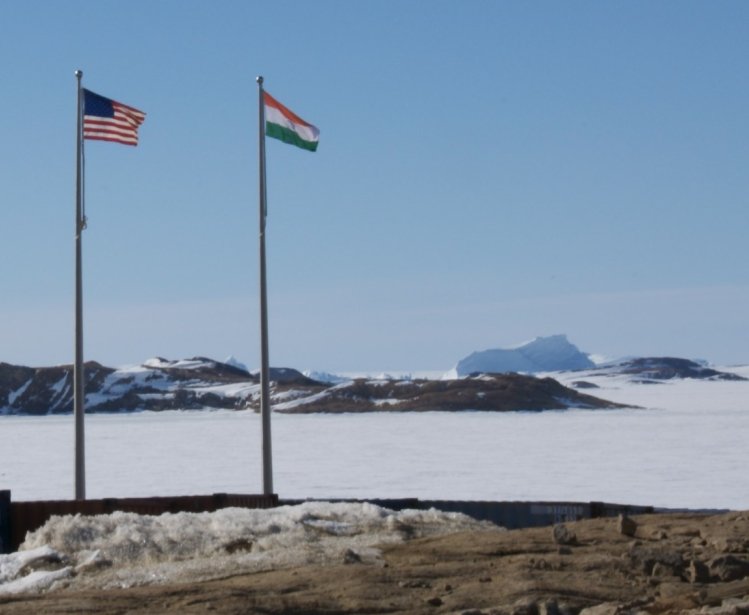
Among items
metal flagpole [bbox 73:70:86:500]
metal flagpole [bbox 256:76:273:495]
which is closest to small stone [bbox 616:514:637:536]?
metal flagpole [bbox 256:76:273:495]

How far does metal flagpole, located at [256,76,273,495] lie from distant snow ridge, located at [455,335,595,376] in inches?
5680

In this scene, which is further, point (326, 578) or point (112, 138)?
point (112, 138)

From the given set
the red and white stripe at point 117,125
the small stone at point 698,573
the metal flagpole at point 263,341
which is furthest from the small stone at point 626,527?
the red and white stripe at point 117,125

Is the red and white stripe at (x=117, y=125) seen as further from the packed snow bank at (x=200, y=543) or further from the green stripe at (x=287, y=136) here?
the packed snow bank at (x=200, y=543)

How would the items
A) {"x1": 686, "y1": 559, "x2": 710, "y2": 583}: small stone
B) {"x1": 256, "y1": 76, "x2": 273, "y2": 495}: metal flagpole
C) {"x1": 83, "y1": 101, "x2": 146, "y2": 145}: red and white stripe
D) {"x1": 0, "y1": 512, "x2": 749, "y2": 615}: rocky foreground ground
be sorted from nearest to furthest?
{"x1": 0, "y1": 512, "x2": 749, "y2": 615}: rocky foreground ground → {"x1": 686, "y1": 559, "x2": 710, "y2": 583}: small stone → {"x1": 256, "y1": 76, "x2": 273, "y2": 495}: metal flagpole → {"x1": 83, "y1": 101, "x2": 146, "y2": 145}: red and white stripe

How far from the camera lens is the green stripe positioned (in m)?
24.6

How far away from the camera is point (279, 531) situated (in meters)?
14.3

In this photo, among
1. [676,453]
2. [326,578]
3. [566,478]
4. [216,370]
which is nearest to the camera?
[326,578]

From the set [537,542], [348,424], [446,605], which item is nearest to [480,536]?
[537,542]

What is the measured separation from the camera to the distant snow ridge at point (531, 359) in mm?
172250

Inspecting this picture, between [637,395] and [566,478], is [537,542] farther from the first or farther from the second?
[637,395]

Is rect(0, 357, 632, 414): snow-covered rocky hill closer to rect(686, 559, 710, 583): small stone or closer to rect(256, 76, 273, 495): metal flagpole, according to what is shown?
rect(256, 76, 273, 495): metal flagpole

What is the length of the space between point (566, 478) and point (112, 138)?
53.9ft

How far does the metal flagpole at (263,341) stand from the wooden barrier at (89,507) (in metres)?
1.44
